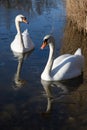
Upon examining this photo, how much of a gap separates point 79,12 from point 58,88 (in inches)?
186

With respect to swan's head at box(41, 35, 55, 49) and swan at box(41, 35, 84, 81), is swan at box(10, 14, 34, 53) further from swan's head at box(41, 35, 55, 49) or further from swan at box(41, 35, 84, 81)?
swan's head at box(41, 35, 55, 49)

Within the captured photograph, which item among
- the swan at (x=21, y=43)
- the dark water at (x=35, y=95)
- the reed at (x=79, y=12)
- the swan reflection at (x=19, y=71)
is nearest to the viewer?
the dark water at (x=35, y=95)

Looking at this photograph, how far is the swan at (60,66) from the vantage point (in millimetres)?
8984

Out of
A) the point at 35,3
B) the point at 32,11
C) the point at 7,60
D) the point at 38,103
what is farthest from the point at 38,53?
the point at 35,3

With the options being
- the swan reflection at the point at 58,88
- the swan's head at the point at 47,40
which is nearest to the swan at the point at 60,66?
the swan's head at the point at 47,40

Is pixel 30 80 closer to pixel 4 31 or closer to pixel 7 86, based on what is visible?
pixel 7 86

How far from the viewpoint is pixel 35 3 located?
17.3m

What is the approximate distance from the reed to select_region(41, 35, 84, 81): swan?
344cm

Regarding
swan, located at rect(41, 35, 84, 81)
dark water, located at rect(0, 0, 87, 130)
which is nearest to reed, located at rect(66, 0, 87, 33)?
dark water, located at rect(0, 0, 87, 130)

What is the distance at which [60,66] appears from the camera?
29.9 feet

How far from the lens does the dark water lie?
23.2 feet

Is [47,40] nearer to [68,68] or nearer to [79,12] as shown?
[68,68]

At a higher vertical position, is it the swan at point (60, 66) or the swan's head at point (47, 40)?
the swan's head at point (47, 40)

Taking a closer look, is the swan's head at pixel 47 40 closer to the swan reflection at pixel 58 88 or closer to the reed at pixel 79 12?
the swan reflection at pixel 58 88
